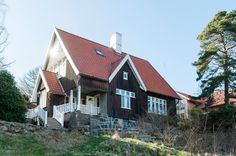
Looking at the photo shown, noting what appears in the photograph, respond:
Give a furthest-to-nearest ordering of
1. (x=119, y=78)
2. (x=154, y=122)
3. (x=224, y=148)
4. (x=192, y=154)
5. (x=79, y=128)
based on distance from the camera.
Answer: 1. (x=119, y=78)
2. (x=154, y=122)
3. (x=79, y=128)
4. (x=224, y=148)
5. (x=192, y=154)

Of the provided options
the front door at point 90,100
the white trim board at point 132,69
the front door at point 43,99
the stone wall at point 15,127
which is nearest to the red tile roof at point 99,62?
the white trim board at point 132,69

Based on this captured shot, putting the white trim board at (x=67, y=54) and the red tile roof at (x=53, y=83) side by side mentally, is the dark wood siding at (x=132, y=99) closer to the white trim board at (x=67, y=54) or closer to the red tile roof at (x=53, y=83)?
the white trim board at (x=67, y=54)

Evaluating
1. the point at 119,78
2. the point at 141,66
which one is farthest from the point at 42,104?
the point at 141,66

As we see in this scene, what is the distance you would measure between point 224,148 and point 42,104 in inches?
574

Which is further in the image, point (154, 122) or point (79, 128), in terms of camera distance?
point (154, 122)

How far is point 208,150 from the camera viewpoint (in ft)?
41.0

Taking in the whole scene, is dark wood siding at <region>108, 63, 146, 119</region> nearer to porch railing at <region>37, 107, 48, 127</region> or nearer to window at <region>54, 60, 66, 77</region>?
window at <region>54, 60, 66, 77</region>

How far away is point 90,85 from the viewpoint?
21891 millimetres

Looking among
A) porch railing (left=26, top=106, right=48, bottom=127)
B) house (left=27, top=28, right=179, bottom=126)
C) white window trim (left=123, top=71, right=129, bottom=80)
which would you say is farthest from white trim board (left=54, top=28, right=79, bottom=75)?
white window trim (left=123, top=71, right=129, bottom=80)

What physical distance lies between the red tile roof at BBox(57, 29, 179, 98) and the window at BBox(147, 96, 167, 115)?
0.71m

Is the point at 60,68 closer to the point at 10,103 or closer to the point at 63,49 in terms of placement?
the point at 63,49

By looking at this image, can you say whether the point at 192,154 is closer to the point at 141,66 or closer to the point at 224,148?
the point at 224,148

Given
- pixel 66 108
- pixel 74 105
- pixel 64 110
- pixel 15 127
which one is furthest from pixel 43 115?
pixel 15 127

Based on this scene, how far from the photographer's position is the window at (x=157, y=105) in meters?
26.3
